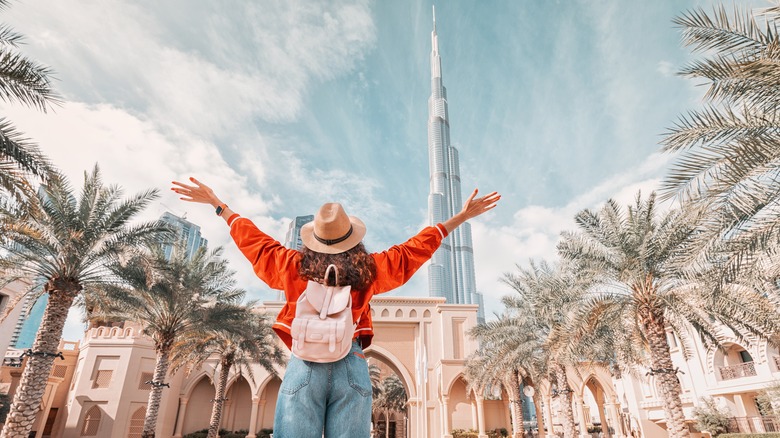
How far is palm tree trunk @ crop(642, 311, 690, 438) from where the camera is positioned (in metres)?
11.8

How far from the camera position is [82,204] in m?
11.9

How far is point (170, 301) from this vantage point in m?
15.2

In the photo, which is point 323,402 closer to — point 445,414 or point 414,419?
point 445,414

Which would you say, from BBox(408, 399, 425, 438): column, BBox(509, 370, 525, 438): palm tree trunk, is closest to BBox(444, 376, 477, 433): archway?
BBox(408, 399, 425, 438): column

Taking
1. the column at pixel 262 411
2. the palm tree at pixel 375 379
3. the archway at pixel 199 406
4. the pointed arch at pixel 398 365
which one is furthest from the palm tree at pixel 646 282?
the palm tree at pixel 375 379

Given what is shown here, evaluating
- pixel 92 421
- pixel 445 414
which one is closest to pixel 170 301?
pixel 92 421

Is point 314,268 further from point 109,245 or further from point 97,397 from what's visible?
point 97,397

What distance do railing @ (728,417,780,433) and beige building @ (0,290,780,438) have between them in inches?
Result: 1.8

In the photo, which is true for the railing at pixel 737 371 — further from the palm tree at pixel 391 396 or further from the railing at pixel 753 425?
the palm tree at pixel 391 396

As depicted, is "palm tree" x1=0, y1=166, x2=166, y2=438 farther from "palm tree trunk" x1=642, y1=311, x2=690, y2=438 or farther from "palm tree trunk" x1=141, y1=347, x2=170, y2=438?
"palm tree trunk" x1=642, y1=311, x2=690, y2=438

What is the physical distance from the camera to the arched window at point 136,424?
25.8m

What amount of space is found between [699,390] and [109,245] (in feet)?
92.4

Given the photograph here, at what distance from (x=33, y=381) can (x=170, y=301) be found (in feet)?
14.8

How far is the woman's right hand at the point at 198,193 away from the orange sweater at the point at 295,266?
0.31 m
